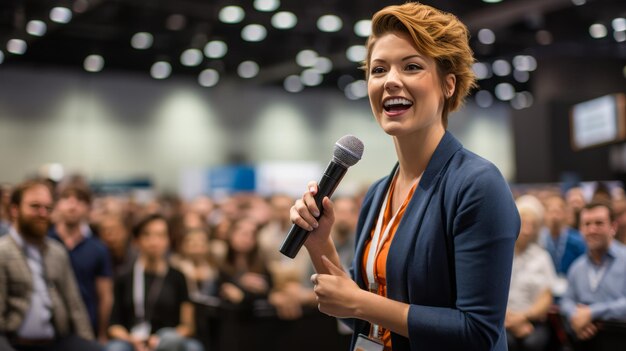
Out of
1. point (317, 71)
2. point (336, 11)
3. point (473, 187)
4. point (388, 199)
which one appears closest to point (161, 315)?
point (388, 199)

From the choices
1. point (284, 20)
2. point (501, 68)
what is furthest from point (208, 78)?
point (501, 68)

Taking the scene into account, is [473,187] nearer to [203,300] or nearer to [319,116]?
[203,300]

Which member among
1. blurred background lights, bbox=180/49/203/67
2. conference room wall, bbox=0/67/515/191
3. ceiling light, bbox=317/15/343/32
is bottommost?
conference room wall, bbox=0/67/515/191

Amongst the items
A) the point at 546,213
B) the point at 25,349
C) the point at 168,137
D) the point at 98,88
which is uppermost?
the point at 98,88

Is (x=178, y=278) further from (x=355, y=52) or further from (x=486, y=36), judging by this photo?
(x=355, y=52)

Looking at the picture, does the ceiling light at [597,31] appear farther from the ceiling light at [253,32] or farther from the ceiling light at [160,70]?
the ceiling light at [160,70]

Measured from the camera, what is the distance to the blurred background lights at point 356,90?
73.9ft

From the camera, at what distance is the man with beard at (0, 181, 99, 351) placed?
12.9 ft

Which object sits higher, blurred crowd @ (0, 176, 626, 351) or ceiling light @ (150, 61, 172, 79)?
ceiling light @ (150, 61, 172, 79)

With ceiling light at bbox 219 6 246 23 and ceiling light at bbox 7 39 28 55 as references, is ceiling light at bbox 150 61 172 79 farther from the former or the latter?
ceiling light at bbox 219 6 246 23

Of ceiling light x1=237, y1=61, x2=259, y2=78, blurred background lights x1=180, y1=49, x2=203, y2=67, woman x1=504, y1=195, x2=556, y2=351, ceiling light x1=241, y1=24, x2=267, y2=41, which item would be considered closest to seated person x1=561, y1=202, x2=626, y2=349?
woman x1=504, y1=195, x2=556, y2=351

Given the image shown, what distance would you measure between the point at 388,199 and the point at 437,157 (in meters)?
0.20

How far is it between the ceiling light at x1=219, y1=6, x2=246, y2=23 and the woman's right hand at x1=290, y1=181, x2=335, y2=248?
12344mm

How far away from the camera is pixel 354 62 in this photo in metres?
18.1
